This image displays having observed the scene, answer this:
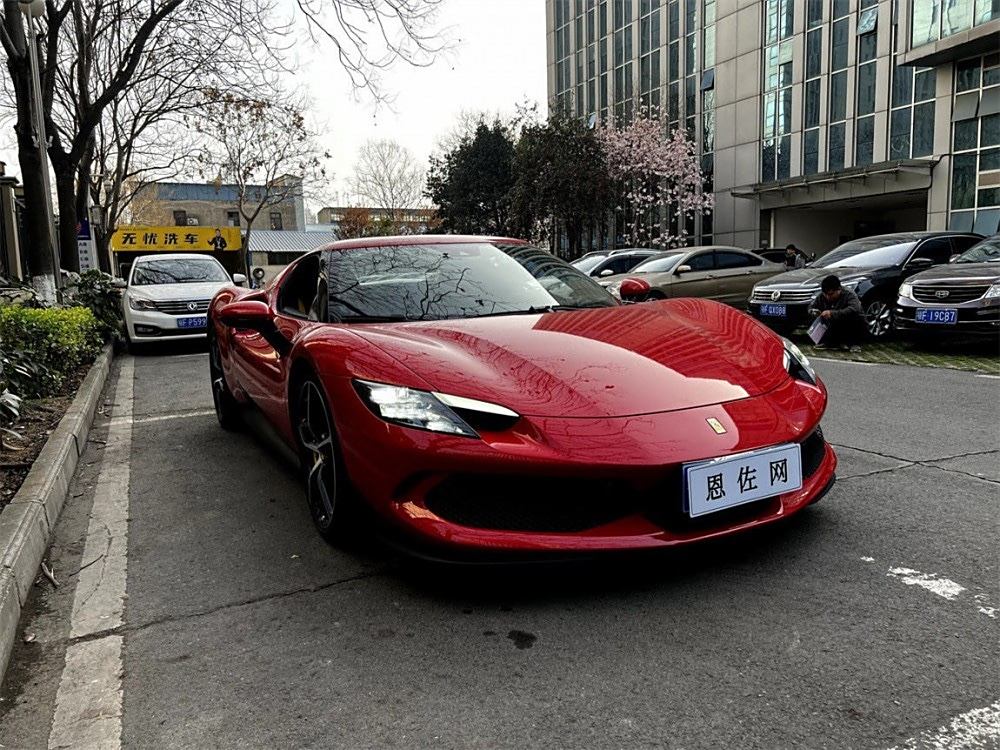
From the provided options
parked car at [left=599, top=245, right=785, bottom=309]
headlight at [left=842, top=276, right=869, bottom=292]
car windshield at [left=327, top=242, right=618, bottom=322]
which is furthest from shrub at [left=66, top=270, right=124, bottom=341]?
headlight at [left=842, top=276, right=869, bottom=292]

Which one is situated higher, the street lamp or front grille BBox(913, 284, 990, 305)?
the street lamp

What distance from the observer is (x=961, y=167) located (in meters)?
22.1

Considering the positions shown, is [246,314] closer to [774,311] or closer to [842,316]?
[842,316]

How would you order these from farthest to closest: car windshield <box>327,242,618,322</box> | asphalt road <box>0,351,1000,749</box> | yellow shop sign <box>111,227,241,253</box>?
yellow shop sign <box>111,227,241,253</box>, car windshield <box>327,242,618,322</box>, asphalt road <box>0,351,1000,749</box>

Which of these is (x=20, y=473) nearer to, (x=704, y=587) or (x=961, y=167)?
(x=704, y=587)

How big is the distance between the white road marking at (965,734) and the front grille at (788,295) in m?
8.78

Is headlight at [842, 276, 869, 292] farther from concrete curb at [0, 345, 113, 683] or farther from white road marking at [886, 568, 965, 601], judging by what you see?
concrete curb at [0, 345, 113, 683]

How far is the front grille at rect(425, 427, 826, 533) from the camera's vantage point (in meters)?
2.37

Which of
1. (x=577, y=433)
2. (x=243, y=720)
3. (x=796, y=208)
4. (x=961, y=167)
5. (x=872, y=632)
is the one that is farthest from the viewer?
(x=796, y=208)

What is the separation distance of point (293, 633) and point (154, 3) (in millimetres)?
13143

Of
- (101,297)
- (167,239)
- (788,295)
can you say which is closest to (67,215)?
(101,297)

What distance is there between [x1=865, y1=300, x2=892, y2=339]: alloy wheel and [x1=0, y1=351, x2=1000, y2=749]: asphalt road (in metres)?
6.73

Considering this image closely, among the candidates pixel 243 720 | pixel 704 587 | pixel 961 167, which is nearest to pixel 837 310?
pixel 704 587

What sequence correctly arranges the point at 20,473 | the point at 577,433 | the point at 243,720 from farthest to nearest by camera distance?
the point at 20,473
the point at 577,433
the point at 243,720
